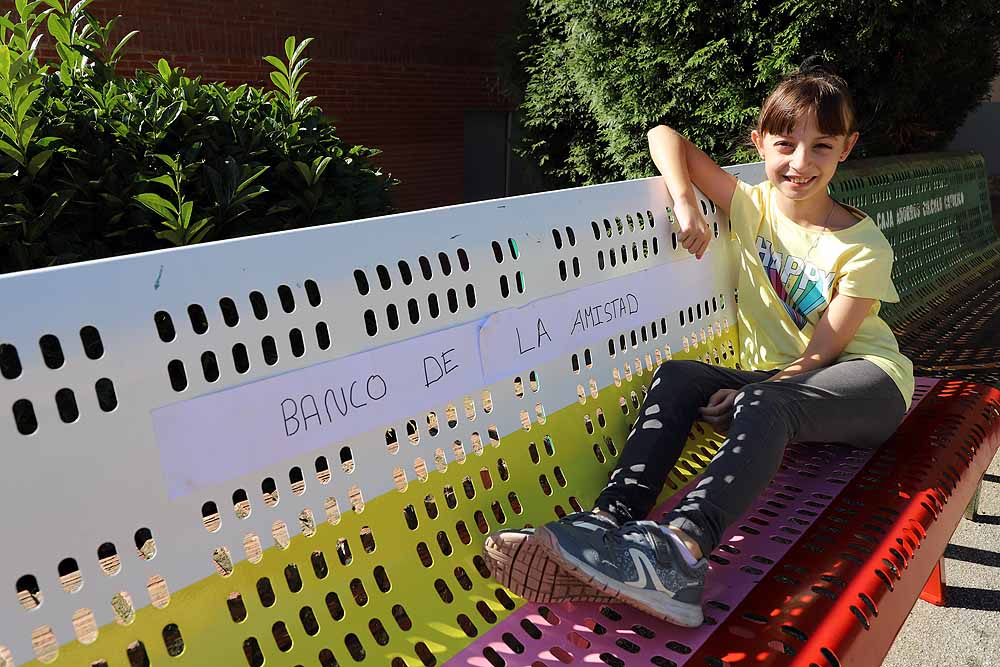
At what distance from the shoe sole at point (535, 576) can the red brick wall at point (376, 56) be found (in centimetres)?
870

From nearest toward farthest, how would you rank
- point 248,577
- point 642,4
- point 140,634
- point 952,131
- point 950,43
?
point 140,634 → point 248,577 → point 642,4 → point 950,43 → point 952,131

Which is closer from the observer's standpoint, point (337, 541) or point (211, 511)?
point (211, 511)

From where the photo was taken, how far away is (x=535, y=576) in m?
1.71

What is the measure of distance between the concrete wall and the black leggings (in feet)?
49.3

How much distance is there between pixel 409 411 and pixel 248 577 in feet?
1.61

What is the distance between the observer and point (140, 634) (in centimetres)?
139

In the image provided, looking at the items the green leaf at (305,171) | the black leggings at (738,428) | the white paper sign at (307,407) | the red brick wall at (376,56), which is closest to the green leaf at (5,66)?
the green leaf at (305,171)

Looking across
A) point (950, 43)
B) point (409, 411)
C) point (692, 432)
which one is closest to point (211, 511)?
point (409, 411)

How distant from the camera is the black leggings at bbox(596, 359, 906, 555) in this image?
1.99 m

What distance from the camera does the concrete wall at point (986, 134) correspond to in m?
15.3

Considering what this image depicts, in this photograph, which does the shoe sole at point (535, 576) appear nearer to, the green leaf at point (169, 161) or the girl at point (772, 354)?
the girl at point (772, 354)

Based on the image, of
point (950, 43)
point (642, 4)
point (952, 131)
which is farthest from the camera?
point (952, 131)

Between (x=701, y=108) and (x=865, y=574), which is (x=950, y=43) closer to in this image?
(x=701, y=108)

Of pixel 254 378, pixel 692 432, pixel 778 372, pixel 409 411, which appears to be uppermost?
pixel 254 378
